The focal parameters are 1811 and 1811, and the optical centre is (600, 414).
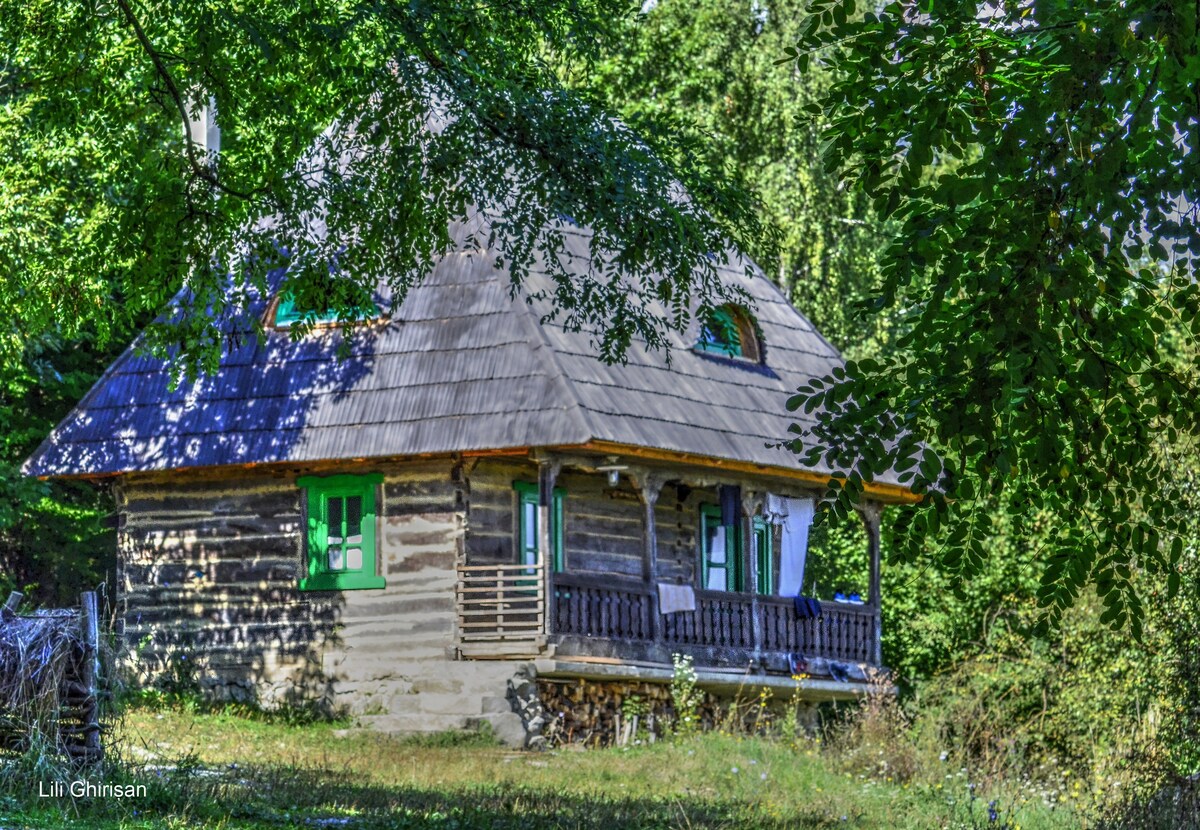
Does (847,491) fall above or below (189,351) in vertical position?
below

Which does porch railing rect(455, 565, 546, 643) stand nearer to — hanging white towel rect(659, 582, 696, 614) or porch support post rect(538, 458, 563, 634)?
porch support post rect(538, 458, 563, 634)

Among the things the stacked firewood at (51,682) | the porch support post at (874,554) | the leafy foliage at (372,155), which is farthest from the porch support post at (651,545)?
the stacked firewood at (51,682)

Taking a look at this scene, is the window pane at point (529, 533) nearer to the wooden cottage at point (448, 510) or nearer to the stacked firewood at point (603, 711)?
the wooden cottage at point (448, 510)

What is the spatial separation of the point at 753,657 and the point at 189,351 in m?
11.5

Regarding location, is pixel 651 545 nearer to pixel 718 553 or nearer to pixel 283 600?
pixel 718 553

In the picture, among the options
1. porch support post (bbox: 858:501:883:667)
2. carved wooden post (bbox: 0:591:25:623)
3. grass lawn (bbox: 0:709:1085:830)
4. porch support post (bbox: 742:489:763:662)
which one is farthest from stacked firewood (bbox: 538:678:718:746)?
carved wooden post (bbox: 0:591:25:623)

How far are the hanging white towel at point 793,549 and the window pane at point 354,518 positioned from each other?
5.91m

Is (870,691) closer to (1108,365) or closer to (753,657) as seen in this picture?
(753,657)

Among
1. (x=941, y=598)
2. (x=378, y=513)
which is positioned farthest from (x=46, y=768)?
(x=941, y=598)

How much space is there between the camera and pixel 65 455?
23625 mm

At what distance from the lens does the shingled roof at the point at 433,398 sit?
21203 millimetres

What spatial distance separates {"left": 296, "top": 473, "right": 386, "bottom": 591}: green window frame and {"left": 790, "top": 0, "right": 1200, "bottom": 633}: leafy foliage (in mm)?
14257

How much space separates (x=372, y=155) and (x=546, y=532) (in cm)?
836

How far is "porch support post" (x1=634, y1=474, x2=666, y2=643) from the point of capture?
22156 millimetres
